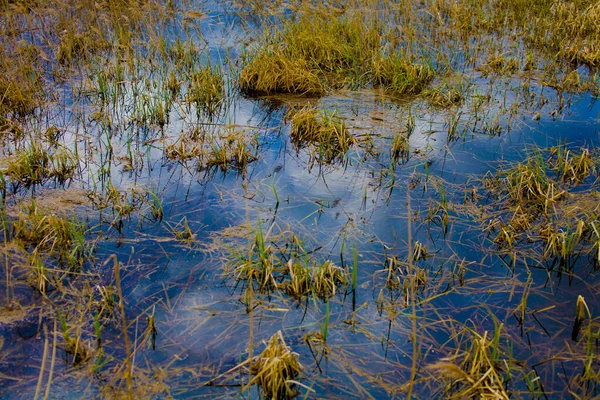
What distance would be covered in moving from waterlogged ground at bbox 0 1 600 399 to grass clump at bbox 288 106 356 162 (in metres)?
0.03

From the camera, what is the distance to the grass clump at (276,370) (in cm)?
241

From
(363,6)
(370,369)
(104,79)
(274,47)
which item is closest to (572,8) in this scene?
(363,6)

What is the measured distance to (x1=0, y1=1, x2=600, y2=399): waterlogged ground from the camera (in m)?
2.59

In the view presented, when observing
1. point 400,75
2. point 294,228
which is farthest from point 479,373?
point 400,75

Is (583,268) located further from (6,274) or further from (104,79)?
(104,79)

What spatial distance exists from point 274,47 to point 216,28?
1747 mm

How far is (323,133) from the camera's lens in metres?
4.77

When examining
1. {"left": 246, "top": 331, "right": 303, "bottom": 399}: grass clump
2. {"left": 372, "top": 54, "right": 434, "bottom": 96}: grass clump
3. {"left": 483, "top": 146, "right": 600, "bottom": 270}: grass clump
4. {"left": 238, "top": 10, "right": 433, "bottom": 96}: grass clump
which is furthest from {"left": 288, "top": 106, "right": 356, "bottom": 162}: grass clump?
{"left": 246, "top": 331, "right": 303, "bottom": 399}: grass clump

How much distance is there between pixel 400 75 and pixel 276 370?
406 cm

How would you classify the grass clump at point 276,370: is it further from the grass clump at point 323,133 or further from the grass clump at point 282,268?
the grass clump at point 323,133

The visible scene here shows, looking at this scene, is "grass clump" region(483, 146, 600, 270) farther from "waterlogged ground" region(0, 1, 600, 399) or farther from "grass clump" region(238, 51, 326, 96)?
"grass clump" region(238, 51, 326, 96)

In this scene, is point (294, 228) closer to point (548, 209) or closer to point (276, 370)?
point (276, 370)

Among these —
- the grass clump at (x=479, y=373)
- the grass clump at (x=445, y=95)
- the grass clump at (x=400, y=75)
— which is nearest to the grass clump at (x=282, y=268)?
the grass clump at (x=479, y=373)

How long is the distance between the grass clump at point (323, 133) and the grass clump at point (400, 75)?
1063 mm
